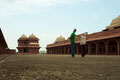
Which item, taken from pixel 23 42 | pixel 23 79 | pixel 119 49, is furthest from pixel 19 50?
pixel 23 79

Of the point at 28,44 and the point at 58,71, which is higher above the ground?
the point at 28,44

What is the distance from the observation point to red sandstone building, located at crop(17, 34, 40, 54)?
54156mm

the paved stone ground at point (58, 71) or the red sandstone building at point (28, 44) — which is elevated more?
the red sandstone building at point (28, 44)

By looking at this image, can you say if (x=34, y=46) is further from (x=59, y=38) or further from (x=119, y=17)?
(x=119, y=17)

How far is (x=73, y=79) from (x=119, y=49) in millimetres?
19886

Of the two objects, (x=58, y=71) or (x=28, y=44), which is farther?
(x=28, y=44)

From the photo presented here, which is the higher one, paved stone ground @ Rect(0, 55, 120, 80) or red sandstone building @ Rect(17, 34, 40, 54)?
red sandstone building @ Rect(17, 34, 40, 54)

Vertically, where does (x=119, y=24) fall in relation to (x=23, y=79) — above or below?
above

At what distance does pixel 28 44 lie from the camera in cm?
5484

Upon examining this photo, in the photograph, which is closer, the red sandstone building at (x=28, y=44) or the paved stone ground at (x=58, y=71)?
the paved stone ground at (x=58, y=71)

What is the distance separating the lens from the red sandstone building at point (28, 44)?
54156 mm

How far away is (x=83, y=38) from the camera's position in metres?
8.29

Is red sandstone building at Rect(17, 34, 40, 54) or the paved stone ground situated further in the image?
red sandstone building at Rect(17, 34, 40, 54)

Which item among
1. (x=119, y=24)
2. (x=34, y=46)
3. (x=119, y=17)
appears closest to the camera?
(x=119, y=24)
